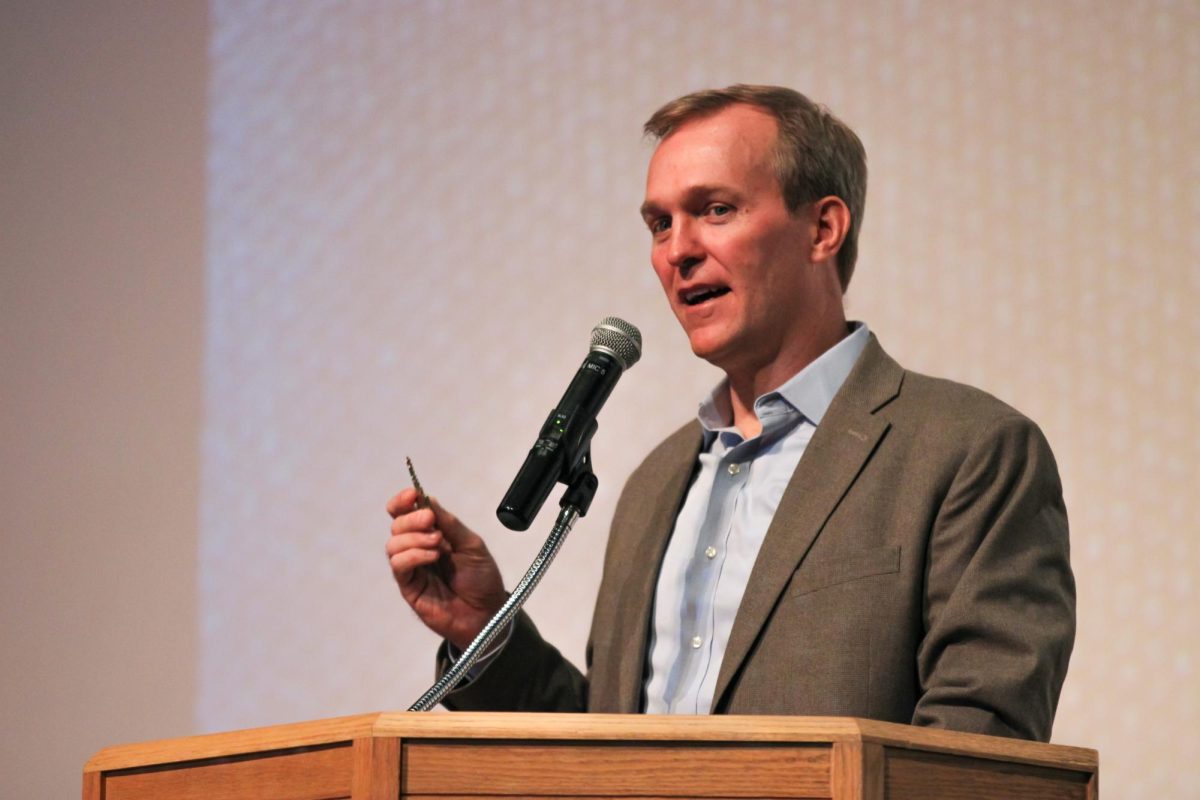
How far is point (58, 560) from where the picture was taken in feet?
9.61

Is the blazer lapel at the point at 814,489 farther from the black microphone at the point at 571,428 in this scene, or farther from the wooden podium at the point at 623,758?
the wooden podium at the point at 623,758

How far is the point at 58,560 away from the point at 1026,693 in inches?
82.5

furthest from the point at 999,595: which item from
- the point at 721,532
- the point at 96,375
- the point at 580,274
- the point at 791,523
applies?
the point at 96,375

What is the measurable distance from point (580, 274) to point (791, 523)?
1207 millimetres

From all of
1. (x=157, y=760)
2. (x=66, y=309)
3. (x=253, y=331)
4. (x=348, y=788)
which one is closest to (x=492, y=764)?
(x=348, y=788)

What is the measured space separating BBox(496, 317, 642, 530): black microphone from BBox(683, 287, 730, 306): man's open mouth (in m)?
0.28

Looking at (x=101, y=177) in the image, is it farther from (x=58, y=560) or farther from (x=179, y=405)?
(x=58, y=560)

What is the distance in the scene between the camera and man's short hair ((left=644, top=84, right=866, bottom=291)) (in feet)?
6.75

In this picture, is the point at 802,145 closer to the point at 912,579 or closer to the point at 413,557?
the point at 912,579

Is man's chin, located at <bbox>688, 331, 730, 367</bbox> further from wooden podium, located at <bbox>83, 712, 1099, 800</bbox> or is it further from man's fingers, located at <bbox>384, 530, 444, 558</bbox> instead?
wooden podium, located at <bbox>83, 712, 1099, 800</bbox>

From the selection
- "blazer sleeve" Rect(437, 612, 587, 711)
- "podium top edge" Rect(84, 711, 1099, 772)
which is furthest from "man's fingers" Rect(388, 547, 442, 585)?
"podium top edge" Rect(84, 711, 1099, 772)

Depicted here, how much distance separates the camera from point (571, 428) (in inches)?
63.1

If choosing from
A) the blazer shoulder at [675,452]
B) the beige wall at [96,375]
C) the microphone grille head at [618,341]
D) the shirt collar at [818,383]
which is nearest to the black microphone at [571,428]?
the microphone grille head at [618,341]

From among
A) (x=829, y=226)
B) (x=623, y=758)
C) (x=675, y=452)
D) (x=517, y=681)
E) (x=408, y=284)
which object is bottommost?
(x=623, y=758)
